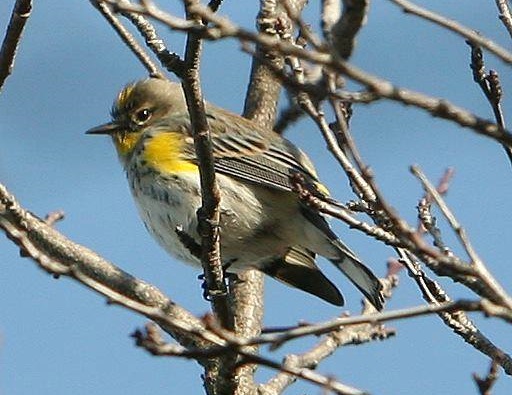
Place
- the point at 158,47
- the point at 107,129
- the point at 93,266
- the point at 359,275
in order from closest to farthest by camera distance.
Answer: the point at 158,47
the point at 93,266
the point at 359,275
the point at 107,129

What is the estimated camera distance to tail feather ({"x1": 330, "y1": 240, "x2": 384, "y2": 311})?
5.27 m

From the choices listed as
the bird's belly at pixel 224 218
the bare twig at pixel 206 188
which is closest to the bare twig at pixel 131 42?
the bird's belly at pixel 224 218

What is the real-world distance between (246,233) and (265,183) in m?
0.28

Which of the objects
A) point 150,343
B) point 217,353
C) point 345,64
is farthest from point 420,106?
point 150,343

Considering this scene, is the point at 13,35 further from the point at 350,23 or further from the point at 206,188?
the point at 350,23

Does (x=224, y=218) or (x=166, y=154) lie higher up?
(x=166, y=154)

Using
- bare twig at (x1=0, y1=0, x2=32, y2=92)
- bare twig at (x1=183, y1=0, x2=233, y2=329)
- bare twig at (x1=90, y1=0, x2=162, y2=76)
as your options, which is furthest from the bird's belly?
bare twig at (x1=0, y1=0, x2=32, y2=92)

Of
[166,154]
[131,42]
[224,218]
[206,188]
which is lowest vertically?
[206,188]

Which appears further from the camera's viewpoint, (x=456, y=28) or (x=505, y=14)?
(x=505, y=14)

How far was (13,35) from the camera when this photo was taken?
4016 mm

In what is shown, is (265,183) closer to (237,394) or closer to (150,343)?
(237,394)

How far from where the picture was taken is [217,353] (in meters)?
2.27

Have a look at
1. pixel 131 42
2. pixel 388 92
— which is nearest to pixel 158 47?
pixel 131 42

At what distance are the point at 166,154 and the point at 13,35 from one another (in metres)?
1.92
